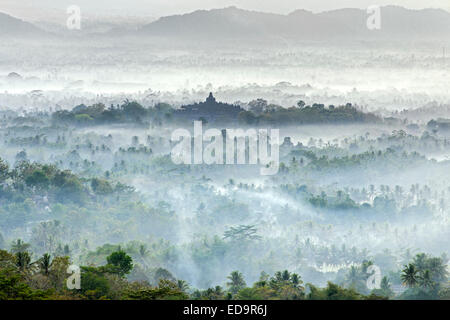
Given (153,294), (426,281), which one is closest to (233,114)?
(426,281)

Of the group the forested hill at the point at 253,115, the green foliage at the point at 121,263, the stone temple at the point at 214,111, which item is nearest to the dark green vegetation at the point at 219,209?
the green foliage at the point at 121,263

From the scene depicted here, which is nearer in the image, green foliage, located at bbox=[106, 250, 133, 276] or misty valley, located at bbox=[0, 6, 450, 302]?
green foliage, located at bbox=[106, 250, 133, 276]

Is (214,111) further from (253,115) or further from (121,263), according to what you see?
(121,263)

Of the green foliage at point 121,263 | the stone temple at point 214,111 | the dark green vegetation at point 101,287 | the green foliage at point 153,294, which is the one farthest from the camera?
the stone temple at point 214,111

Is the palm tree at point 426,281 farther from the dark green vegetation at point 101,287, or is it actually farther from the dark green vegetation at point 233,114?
the dark green vegetation at point 233,114

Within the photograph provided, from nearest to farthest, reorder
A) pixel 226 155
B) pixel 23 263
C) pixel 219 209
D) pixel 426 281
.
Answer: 1. pixel 23 263
2. pixel 426 281
3. pixel 219 209
4. pixel 226 155

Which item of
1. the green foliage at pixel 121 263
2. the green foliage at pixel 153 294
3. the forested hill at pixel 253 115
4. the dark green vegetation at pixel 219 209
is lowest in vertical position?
the dark green vegetation at pixel 219 209

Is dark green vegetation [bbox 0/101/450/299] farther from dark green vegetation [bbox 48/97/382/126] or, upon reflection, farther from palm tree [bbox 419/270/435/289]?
dark green vegetation [bbox 48/97/382/126]

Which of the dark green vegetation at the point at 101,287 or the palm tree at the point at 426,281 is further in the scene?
the palm tree at the point at 426,281

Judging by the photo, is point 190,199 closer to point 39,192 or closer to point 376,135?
point 39,192

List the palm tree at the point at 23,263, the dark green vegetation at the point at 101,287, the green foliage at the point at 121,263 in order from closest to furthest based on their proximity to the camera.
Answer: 1. the dark green vegetation at the point at 101,287
2. the palm tree at the point at 23,263
3. the green foliage at the point at 121,263

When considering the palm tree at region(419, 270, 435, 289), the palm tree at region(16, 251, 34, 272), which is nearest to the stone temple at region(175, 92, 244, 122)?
the palm tree at region(419, 270, 435, 289)
